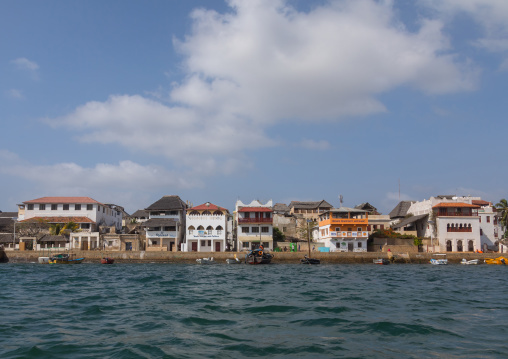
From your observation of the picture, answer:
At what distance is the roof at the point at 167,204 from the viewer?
7062cm

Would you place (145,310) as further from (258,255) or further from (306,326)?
(258,255)

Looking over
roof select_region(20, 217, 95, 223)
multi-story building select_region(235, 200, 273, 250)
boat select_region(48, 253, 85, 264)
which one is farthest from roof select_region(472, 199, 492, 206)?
boat select_region(48, 253, 85, 264)

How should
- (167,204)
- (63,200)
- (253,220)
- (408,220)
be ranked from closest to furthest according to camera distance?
(253,220) < (167,204) < (408,220) < (63,200)

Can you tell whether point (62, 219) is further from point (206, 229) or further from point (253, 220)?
point (253, 220)

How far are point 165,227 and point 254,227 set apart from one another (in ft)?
46.6

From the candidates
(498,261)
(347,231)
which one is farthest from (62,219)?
(498,261)

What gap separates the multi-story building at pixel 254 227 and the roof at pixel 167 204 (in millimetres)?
10797

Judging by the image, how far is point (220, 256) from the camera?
59656 millimetres

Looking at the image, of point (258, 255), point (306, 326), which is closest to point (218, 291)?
point (306, 326)

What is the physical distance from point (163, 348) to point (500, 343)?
29.8 feet

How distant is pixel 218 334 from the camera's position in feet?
41.5

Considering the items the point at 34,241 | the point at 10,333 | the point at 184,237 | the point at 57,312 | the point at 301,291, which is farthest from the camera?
the point at 184,237

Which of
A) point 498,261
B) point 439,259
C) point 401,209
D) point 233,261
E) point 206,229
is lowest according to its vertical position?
point 498,261

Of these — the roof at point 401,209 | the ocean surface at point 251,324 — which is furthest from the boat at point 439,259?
the ocean surface at point 251,324
